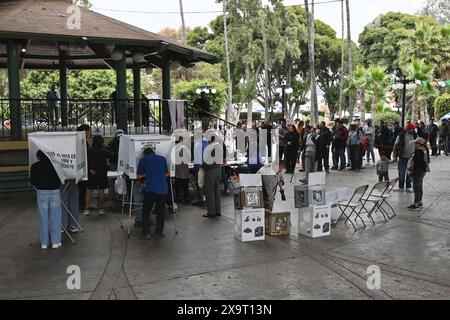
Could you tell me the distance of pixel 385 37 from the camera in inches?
2047

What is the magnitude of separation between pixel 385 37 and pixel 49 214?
160 ft

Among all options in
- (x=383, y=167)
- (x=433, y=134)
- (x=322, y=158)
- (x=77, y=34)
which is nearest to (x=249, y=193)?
(x=383, y=167)

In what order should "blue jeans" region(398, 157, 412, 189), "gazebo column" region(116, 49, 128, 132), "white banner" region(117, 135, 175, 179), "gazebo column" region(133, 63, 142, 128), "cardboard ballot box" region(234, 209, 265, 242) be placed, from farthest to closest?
"gazebo column" region(133, 63, 142, 128) → "gazebo column" region(116, 49, 128, 132) → "blue jeans" region(398, 157, 412, 189) → "white banner" region(117, 135, 175, 179) → "cardboard ballot box" region(234, 209, 265, 242)

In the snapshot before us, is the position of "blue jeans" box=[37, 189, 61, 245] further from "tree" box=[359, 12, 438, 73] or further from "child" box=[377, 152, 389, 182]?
"tree" box=[359, 12, 438, 73]

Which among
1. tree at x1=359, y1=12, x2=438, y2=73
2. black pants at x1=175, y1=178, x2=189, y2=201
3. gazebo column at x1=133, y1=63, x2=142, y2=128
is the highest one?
tree at x1=359, y1=12, x2=438, y2=73

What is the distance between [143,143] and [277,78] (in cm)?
4285

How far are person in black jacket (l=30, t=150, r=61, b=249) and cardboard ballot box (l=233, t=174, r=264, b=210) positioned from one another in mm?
3137

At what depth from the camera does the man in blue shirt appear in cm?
941

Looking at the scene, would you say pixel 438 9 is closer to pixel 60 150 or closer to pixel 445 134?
pixel 445 134

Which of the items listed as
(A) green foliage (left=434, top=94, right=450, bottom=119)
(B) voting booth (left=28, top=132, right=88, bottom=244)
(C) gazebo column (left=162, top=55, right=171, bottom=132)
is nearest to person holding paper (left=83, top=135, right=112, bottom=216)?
(B) voting booth (left=28, top=132, right=88, bottom=244)

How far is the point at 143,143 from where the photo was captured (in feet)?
32.6

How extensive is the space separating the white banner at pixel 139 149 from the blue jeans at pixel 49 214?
5.08ft
